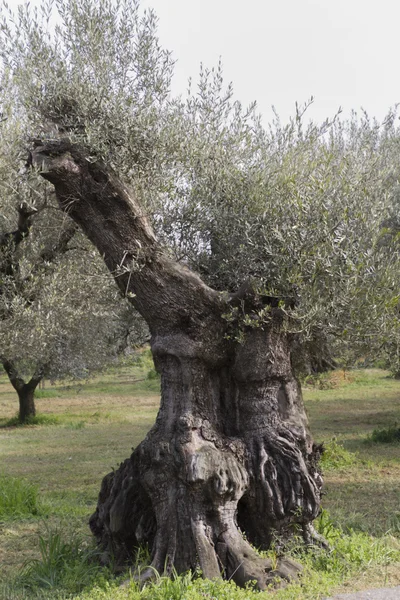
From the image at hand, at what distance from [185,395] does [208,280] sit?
6.32ft

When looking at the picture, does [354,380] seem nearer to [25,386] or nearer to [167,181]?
[25,386]

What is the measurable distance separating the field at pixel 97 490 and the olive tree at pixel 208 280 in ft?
1.59

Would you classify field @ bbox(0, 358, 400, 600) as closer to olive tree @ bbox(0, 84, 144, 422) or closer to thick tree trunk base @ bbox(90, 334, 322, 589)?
thick tree trunk base @ bbox(90, 334, 322, 589)

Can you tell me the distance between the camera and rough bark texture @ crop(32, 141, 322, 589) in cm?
813

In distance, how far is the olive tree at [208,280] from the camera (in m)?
7.84

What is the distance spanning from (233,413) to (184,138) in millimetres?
4196

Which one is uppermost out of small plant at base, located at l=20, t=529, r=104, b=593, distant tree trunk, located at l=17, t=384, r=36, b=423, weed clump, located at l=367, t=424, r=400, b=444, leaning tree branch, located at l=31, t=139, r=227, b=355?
leaning tree branch, located at l=31, t=139, r=227, b=355

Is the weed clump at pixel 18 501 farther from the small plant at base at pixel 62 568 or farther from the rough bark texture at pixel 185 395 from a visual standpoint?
the rough bark texture at pixel 185 395

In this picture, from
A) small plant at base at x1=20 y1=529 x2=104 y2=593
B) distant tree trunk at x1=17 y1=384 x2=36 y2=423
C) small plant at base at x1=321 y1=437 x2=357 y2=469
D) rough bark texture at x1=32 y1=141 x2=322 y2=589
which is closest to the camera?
small plant at base at x1=20 y1=529 x2=104 y2=593

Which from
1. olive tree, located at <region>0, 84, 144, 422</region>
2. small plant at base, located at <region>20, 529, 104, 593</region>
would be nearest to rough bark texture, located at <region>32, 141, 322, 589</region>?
small plant at base, located at <region>20, 529, 104, 593</region>

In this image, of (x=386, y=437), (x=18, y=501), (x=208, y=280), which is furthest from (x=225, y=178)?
(x=386, y=437)

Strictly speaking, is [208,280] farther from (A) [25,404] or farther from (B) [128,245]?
(A) [25,404]

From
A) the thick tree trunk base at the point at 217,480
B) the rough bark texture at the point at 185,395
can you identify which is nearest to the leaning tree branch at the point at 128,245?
the rough bark texture at the point at 185,395

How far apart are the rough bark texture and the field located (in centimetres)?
65
